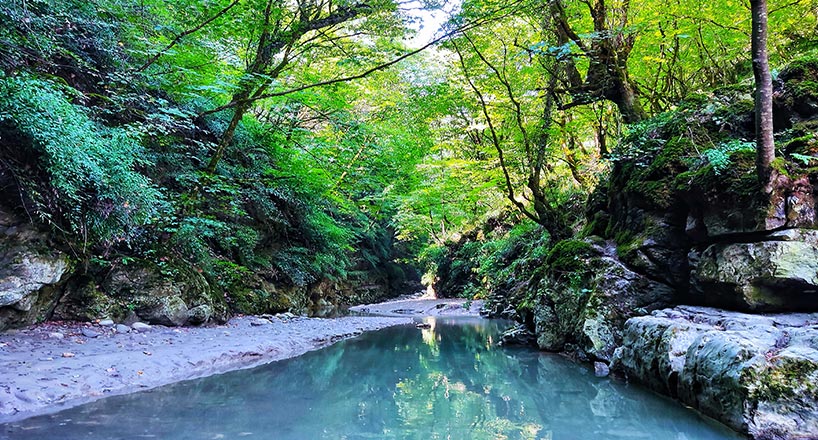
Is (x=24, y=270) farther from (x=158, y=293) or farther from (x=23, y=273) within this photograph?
(x=158, y=293)

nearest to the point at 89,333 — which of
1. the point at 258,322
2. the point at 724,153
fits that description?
the point at 258,322

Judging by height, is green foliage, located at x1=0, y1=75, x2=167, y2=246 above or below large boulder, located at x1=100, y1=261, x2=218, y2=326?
above

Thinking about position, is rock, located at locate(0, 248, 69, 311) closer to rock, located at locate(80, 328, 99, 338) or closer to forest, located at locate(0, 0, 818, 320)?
forest, located at locate(0, 0, 818, 320)

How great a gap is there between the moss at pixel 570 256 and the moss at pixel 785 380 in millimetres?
4169

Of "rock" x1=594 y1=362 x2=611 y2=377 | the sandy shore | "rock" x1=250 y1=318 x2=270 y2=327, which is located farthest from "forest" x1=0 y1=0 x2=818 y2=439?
"rock" x1=250 y1=318 x2=270 y2=327

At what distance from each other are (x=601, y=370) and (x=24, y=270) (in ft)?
25.8

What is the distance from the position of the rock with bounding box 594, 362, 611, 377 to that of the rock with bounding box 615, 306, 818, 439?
0.65 meters

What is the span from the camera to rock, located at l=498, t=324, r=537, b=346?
28.3 feet

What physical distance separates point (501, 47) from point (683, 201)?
650 cm

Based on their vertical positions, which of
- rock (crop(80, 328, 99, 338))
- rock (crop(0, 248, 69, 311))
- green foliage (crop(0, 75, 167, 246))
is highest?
green foliage (crop(0, 75, 167, 246))

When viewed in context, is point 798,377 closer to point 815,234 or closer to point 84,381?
point 815,234

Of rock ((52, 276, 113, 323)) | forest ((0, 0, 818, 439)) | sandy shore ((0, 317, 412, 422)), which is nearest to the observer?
sandy shore ((0, 317, 412, 422))

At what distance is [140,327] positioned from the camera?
6.95 meters

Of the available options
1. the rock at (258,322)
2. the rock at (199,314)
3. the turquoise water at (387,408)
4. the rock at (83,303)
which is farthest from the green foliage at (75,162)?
the rock at (258,322)
